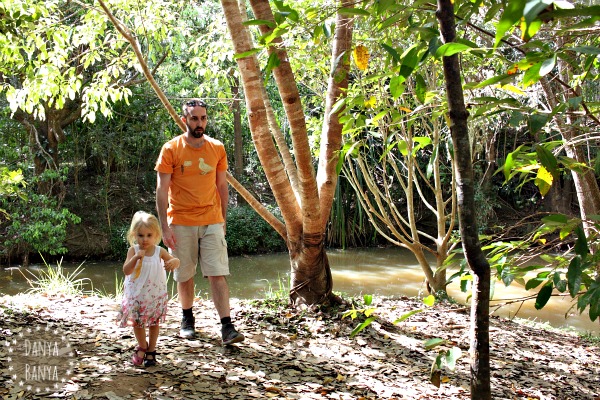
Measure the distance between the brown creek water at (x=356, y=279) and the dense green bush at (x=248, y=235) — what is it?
0.34 meters

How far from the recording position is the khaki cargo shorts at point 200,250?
3.72 m

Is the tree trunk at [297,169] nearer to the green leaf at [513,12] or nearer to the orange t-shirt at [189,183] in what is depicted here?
the orange t-shirt at [189,183]

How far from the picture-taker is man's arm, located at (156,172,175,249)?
11.9 ft

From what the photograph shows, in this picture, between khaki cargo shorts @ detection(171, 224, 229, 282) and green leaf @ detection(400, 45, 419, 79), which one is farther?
khaki cargo shorts @ detection(171, 224, 229, 282)

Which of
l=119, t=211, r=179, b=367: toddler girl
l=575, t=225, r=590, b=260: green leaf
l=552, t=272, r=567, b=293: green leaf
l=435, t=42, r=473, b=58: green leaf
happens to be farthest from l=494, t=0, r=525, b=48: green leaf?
l=119, t=211, r=179, b=367: toddler girl

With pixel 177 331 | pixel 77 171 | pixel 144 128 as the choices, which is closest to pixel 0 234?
pixel 77 171

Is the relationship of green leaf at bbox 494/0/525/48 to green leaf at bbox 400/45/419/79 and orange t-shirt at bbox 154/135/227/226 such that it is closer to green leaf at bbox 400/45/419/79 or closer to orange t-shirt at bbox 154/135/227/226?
green leaf at bbox 400/45/419/79

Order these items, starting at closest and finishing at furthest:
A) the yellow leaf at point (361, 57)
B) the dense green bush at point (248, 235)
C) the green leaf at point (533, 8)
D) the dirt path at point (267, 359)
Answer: the green leaf at point (533, 8), the yellow leaf at point (361, 57), the dirt path at point (267, 359), the dense green bush at point (248, 235)

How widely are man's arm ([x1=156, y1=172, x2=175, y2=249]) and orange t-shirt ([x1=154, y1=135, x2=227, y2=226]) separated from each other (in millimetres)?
52

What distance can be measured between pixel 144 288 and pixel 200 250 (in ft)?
2.16

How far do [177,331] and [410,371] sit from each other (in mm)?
1555

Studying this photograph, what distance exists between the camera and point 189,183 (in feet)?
12.2

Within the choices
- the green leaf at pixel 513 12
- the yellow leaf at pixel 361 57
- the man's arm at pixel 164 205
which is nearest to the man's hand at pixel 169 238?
the man's arm at pixel 164 205

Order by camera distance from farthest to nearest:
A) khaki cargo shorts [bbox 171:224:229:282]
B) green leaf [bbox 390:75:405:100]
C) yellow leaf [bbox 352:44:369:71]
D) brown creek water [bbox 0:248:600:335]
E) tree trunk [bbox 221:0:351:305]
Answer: brown creek water [bbox 0:248:600:335]
tree trunk [bbox 221:0:351:305]
khaki cargo shorts [bbox 171:224:229:282]
yellow leaf [bbox 352:44:369:71]
green leaf [bbox 390:75:405:100]
